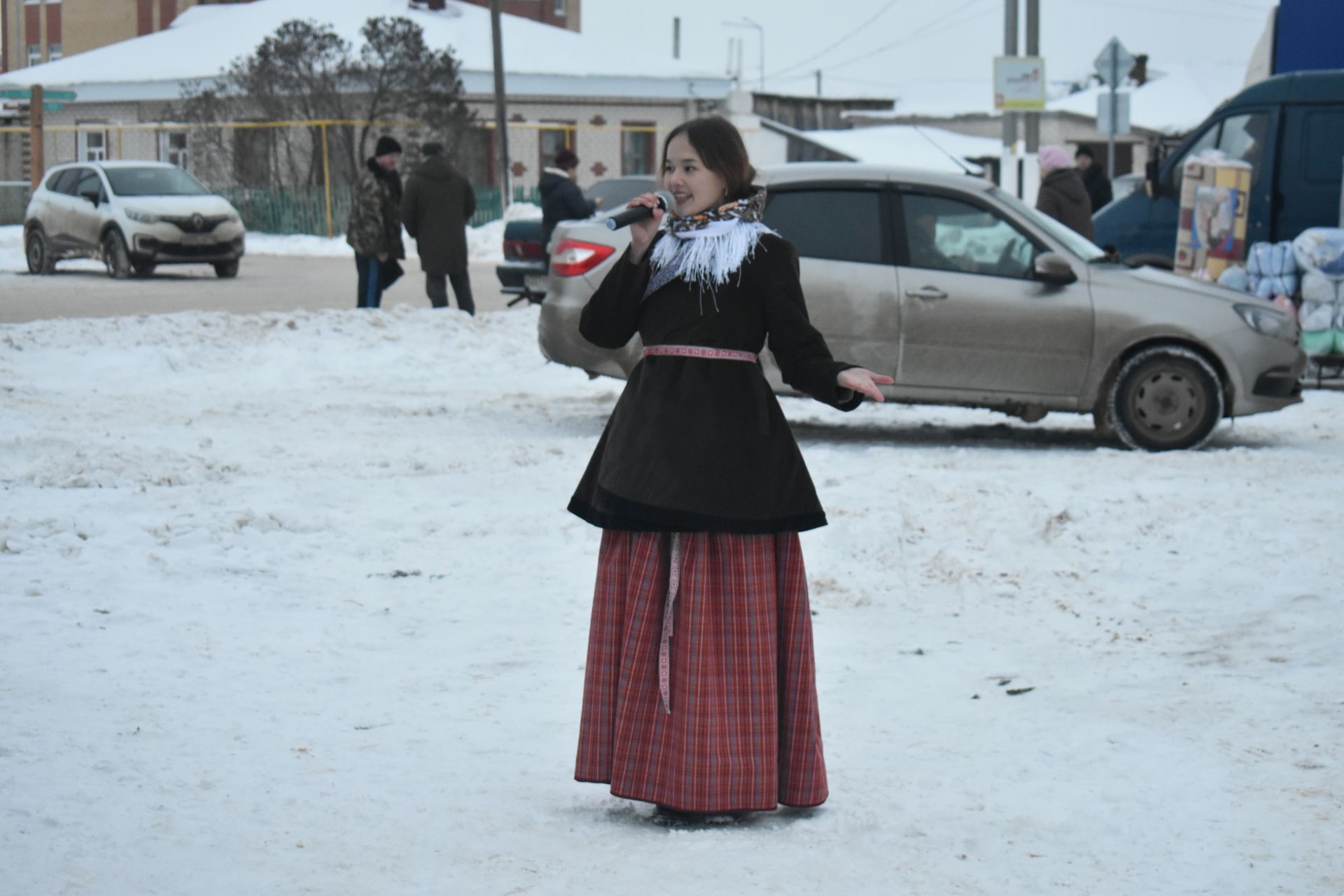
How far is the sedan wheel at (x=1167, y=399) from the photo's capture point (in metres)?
9.74

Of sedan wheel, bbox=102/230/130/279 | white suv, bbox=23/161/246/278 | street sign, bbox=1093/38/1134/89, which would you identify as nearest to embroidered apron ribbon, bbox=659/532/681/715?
street sign, bbox=1093/38/1134/89

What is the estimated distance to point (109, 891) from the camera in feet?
11.0

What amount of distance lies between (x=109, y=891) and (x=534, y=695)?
2011 millimetres

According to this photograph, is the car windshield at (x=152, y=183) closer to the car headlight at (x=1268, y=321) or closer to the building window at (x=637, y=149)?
the car headlight at (x=1268, y=321)

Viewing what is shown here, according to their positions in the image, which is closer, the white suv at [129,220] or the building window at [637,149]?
the white suv at [129,220]

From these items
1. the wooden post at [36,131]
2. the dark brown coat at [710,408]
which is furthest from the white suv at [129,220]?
the dark brown coat at [710,408]

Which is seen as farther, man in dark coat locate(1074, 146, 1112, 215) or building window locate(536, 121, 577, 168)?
building window locate(536, 121, 577, 168)

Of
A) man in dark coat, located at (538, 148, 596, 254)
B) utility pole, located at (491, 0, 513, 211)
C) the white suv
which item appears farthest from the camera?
utility pole, located at (491, 0, 513, 211)

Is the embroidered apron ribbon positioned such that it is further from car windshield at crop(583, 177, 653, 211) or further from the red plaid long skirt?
car windshield at crop(583, 177, 653, 211)

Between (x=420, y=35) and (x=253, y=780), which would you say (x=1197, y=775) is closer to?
(x=253, y=780)

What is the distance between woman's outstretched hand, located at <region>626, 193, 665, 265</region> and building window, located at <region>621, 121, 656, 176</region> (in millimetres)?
39778

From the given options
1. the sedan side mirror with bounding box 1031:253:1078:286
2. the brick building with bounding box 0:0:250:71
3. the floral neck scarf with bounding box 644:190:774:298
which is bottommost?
the sedan side mirror with bounding box 1031:253:1078:286

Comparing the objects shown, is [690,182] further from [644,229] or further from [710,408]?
[710,408]

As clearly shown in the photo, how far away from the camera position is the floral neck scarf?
3875 mm
